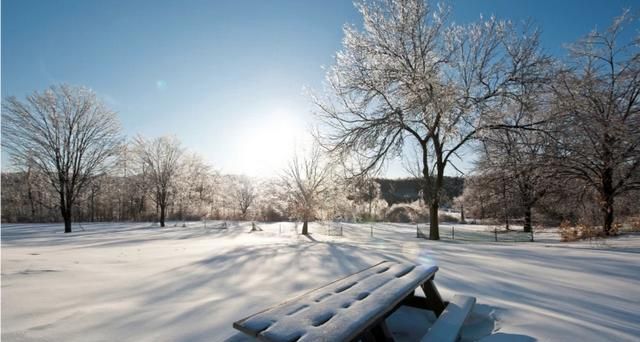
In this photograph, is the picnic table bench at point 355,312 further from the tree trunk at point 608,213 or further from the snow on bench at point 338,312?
the tree trunk at point 608,213

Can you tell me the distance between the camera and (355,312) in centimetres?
166

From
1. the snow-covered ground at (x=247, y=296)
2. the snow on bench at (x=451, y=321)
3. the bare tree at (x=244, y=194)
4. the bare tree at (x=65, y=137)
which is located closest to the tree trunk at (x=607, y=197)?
→ the snow-covered ground at (x=247, y=296)

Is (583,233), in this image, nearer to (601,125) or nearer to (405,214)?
(601,125)

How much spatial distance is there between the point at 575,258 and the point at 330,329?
7.03 meters

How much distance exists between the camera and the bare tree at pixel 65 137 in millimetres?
18422

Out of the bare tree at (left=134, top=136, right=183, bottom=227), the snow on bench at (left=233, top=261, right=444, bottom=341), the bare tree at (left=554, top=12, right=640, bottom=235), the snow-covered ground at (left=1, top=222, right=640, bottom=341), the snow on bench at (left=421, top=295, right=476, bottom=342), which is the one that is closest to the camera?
the snow on bench at (left=233, top=261, right=444, bottom=341)

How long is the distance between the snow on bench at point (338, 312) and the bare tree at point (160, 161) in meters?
32.8

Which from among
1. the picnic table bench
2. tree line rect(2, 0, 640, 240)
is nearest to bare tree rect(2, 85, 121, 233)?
tree line rect(2, 0, 640, 240)

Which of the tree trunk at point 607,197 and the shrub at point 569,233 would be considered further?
the tree trunk at point 607,197

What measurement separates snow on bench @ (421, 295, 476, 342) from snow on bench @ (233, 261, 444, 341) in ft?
1.10

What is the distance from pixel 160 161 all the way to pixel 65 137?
1145cm

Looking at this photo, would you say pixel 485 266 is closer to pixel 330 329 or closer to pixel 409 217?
pixel 330 329

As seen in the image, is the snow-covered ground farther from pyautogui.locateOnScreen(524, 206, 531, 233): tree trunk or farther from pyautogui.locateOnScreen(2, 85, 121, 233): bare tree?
pyautogui.locateOnScreen(2, 85, 121, 233): bare tree

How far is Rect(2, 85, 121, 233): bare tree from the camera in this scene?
1842 cm
